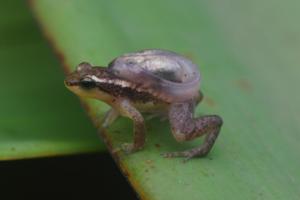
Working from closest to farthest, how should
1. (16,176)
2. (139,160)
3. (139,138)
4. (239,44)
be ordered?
(139,160) < (139,138) < (16,176) < (239,44)

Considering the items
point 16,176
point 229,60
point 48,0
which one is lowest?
point 16,176

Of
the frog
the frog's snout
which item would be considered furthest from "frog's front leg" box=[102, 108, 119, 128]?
the frog's snout

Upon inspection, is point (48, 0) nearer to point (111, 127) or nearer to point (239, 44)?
point (111, 127)

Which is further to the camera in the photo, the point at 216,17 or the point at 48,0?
the point at 216,17

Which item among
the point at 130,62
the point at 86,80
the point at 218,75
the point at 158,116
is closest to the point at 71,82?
the point at 86,80

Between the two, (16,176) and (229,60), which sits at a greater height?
(229,60)

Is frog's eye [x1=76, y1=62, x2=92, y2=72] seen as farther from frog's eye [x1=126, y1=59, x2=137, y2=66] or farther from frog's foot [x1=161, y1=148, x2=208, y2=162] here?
frog's foot [x1=161, y1=148, x2=208, y2=162]

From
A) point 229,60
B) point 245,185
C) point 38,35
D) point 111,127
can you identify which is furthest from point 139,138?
point 38,35
